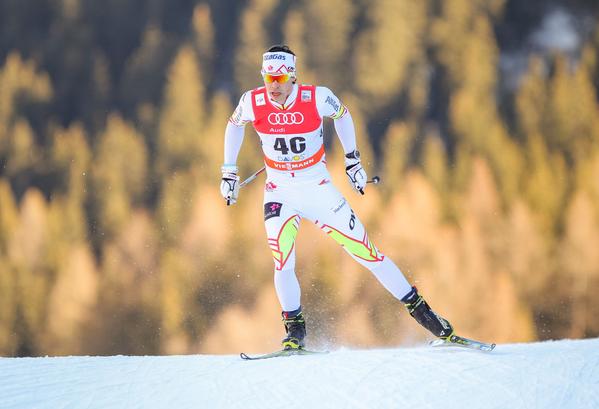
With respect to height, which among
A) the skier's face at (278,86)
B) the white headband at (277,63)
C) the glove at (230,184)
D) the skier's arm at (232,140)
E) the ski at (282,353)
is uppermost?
the white headband at (277,63)

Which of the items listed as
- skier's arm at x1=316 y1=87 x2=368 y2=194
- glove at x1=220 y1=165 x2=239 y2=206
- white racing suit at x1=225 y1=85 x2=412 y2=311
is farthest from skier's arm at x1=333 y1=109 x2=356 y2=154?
glove at x1=220 y1=165 x2=239 y2=206

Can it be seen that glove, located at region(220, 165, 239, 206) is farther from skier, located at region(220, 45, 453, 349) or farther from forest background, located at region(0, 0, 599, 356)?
forest background, located at region(0, 0, 599, 356)

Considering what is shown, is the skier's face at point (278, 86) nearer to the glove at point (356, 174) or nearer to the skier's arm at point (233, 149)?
the skier's arm at point (233, 149)

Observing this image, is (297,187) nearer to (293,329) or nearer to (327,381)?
(293,329)

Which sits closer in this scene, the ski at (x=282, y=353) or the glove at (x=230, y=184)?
the ski at (x=282, y=353)

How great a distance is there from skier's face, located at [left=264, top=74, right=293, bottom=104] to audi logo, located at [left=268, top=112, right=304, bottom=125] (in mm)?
72

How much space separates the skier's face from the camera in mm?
4070

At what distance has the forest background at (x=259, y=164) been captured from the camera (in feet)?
59.6

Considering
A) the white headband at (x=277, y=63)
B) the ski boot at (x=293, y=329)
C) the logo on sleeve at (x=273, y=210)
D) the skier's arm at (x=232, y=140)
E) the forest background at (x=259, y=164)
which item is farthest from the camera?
the forest background at (x=259, y=164)

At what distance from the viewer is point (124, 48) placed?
18.8m

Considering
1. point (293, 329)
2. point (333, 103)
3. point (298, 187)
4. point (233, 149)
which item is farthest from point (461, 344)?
point (233, 149)

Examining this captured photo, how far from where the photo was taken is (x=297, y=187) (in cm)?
420

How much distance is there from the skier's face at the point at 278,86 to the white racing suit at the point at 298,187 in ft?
0.14

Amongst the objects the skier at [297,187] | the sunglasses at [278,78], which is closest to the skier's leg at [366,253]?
the skier at [297,187]
